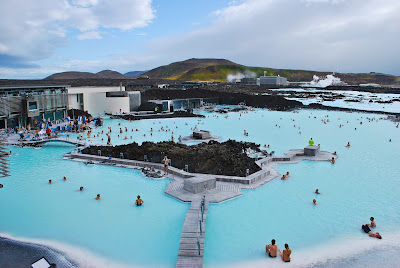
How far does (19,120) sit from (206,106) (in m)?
32.8

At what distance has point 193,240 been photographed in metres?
8.86

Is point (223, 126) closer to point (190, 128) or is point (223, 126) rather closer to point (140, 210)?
point (190, 128)

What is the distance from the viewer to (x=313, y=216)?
1138cm

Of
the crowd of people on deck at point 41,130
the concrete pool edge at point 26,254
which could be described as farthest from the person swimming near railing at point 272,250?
the crowd of people on deck at point 41,130

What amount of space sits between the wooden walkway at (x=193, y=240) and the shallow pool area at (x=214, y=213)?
0.34 m

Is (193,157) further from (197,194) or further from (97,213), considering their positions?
(97,213)

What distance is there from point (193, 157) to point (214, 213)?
5327mm

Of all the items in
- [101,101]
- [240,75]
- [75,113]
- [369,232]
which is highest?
[240,75]

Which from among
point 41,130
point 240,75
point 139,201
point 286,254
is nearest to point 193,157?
point 139,201

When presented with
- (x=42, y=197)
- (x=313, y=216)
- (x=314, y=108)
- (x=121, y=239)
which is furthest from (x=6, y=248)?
(x=314, y=108)

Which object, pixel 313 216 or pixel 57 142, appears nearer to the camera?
pixel 313 216

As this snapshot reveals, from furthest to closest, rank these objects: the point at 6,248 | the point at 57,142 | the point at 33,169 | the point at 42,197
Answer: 1. the point at 57,142
2. the point at 33,169
3. the point at 42,197
4. the point at 6,248

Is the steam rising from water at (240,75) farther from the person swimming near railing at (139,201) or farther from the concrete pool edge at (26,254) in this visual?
the concrete pool edge at (26,254)

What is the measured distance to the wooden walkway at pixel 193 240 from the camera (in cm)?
811
